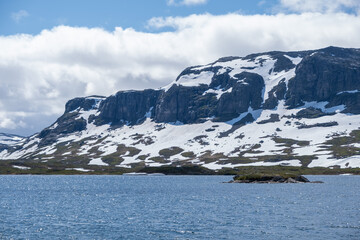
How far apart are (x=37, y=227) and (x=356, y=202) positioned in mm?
61641

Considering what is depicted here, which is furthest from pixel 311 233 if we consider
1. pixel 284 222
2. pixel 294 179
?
pixel 294 179

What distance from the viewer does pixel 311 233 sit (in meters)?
53.9

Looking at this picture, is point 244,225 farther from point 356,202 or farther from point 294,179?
point 294,179

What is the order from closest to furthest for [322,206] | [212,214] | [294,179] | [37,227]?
[37,227] → [212,214] → [322,206] → [294,179]

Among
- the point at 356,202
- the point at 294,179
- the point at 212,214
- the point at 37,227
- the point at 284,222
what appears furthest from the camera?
the point at 294,179

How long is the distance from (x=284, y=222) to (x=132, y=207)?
3115 cm

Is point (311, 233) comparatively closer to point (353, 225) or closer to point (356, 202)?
point (353, 225)

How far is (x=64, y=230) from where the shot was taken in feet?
187

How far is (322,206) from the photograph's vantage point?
273 feet

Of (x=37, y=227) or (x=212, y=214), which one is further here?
(x=212, y=214)

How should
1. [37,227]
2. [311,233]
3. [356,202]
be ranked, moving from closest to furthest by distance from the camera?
[311,233] → [37,227] → [356,202]

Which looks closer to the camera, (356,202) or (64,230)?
(64,230)

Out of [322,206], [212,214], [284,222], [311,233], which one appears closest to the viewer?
[311,233]

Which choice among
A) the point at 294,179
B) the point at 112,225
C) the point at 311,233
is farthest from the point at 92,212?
the point at 294,179
